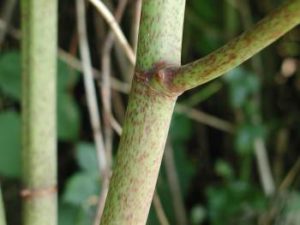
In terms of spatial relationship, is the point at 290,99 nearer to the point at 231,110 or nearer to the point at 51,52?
the point at 231,110

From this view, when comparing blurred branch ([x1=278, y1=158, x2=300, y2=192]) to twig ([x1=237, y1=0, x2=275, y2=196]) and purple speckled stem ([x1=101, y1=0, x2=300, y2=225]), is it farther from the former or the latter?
purple speckled stem ([x1=101, y1=0, x2=300, y2=225])

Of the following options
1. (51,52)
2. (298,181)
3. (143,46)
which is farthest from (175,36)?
(298,181)

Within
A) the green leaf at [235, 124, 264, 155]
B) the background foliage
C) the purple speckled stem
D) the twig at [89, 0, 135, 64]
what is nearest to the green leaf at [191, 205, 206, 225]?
the background foliage

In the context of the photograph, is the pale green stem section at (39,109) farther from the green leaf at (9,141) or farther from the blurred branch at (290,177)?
the blurred branch at (290,177)

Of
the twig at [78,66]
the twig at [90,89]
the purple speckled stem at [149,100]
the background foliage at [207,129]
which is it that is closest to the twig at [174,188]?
the background foliage at [207,129]

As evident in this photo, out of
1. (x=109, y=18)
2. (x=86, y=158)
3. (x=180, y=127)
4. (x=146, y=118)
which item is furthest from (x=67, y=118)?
(x=146, y=118)

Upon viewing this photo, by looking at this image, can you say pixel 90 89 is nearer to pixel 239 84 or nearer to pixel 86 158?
pixel 86 158
